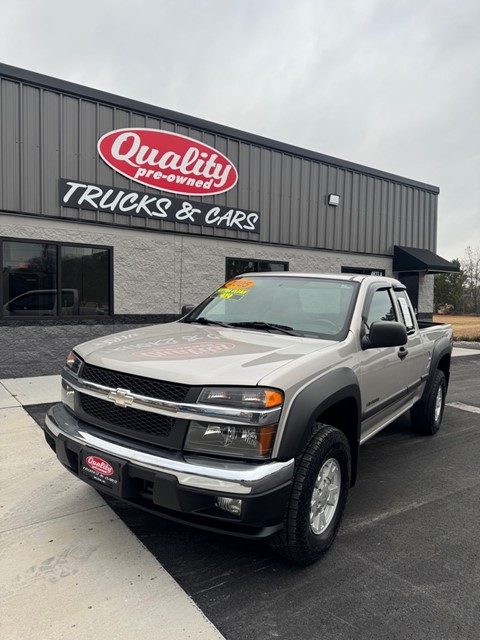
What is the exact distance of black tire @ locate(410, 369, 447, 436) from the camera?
5.43 meters

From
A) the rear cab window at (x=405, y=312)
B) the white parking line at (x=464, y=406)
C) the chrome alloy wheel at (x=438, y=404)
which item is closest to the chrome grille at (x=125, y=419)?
the rear cab window at (x=405, y=312)

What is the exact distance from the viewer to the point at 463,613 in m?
2.44

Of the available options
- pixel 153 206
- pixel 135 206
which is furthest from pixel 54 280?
pixel 153 206

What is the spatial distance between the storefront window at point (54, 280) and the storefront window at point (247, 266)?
2.96 metres

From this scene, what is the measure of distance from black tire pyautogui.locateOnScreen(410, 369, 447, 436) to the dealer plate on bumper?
399 cm

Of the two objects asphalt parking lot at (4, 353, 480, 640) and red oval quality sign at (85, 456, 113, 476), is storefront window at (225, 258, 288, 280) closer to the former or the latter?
asphalt parking lot at (4, 353, 480, 640)

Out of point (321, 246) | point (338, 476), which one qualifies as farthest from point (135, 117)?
point (338, 476)

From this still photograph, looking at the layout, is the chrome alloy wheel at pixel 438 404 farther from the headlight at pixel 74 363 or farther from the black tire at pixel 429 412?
the headlight at pixel 74 363

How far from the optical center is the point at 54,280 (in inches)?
336

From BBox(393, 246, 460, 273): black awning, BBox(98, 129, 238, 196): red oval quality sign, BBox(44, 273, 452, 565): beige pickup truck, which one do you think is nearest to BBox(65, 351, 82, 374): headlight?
BBox(44, 273, 452, 565): beige pickup truck

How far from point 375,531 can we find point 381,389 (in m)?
1.11

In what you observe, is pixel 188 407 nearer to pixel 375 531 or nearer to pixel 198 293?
pixel 375 531

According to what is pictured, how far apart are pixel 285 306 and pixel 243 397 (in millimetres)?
1604

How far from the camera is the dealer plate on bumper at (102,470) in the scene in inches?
100
